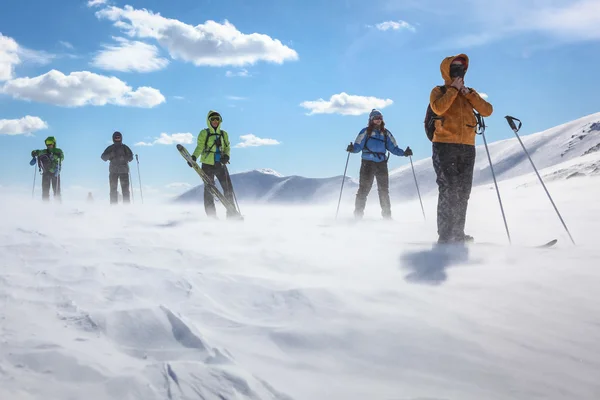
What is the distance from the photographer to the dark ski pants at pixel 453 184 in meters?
5.55

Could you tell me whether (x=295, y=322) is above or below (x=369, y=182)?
below

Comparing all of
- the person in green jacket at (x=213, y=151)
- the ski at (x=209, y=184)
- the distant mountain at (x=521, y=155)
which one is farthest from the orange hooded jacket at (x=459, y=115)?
the distant mountain at (x=521, y=155)

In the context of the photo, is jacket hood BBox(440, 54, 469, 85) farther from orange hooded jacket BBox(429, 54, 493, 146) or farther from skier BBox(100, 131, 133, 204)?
skier BBox(100, 131, 133, 204)

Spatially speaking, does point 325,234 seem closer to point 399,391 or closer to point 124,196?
point 399,391

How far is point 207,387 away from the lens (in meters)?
2.07

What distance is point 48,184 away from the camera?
1520cm

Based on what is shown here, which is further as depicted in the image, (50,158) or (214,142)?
(50,158)

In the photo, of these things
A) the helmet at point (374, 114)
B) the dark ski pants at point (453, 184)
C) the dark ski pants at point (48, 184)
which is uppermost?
the helmet at point (374, 114)

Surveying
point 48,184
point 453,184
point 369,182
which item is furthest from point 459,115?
point 48,184

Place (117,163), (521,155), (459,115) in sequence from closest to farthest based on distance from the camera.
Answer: (459,115), (117,163), (521,155)

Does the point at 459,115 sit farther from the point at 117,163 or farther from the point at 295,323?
the point at 117,163

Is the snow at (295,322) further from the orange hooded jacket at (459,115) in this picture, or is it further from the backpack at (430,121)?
the backpack at (430,121)

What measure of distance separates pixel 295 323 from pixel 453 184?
11.5 feet

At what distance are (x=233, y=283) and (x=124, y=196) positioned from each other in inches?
460
